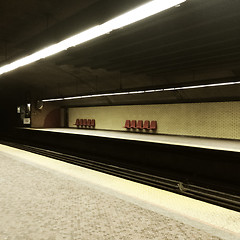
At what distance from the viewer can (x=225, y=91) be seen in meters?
8.32

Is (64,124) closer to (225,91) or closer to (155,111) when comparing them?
(155,111)

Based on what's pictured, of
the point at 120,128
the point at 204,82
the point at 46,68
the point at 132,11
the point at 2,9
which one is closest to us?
the point at 132,11

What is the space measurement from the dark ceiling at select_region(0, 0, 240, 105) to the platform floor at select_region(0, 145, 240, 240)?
1.70 meters

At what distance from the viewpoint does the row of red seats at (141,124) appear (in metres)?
11.4

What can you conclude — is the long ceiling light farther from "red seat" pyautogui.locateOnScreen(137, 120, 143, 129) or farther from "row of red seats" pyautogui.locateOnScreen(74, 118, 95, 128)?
"row of red seats" pyautogui.locateOnScreen(74, 118, 95, 128)

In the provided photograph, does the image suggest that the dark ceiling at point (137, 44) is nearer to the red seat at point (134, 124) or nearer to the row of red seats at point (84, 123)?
the red seat at point (134, 124)

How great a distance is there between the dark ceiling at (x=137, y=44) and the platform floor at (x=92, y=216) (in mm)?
1695

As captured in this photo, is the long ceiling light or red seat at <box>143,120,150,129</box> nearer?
the long ceiling light

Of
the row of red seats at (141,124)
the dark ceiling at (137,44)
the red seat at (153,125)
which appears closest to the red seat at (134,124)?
the row of red seats at (141,124)

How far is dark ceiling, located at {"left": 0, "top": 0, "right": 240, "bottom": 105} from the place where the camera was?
3859mm

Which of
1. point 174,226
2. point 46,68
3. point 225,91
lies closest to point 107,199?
point 174,226

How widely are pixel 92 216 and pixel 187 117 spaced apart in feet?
28.6

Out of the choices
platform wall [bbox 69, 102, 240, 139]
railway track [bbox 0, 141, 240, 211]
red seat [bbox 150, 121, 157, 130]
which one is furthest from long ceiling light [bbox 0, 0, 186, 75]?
red seat [bbox 150, 121, 157, 130]

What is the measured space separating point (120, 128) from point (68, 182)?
1036cm
